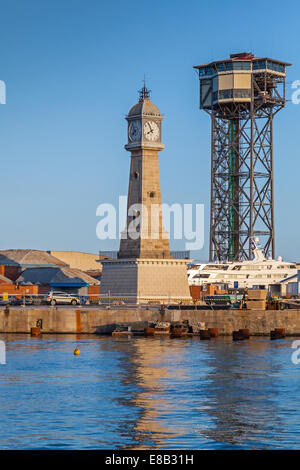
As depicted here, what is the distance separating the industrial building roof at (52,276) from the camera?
14500 centimetres

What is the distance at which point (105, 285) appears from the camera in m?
101

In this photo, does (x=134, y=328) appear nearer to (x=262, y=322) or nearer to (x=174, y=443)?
(x=262, y=322)

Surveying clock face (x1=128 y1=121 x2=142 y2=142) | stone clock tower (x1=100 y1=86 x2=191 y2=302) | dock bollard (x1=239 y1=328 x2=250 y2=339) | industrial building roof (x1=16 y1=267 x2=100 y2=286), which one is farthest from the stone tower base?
industrial building roof (x1=16 y1=267 x2=100 y2=286)

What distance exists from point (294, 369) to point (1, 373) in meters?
19.8

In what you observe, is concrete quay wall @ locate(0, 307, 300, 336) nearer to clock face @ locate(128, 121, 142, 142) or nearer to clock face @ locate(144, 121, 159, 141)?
clock face @ locate(128, 121, 142, 142)

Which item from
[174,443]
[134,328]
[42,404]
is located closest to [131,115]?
→ [134,328]

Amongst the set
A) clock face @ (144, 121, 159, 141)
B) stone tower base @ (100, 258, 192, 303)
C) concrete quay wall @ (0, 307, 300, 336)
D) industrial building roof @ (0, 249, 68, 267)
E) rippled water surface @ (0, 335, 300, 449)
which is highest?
clock face @ (144, 121, 159, 141)

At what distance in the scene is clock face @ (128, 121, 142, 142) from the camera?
98375mm

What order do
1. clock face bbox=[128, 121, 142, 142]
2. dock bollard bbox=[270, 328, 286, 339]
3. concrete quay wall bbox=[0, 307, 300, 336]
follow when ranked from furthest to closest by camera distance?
1. clock face bbox=[128, 121, 142, 142]
2. concrete quay wall bbox=[0, 307, 300, 336]
3. dock bollard bbox=[270, 328, 286, 339]

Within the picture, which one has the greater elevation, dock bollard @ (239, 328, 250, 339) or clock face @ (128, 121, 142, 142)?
clock face @ (128, 121, 142, 142)

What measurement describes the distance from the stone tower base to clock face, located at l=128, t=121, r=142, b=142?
1368 centimetres

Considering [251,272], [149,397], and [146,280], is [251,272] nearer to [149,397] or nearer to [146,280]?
[146,280]

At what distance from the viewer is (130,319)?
87312mm

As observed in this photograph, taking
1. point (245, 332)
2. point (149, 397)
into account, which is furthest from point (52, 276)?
point (149, 397)
